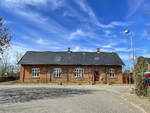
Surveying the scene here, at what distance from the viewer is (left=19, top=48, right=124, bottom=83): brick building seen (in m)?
25.2

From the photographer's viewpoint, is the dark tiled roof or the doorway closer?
the doorway

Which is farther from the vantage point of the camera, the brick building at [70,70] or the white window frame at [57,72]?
the white window frame at [57,72]

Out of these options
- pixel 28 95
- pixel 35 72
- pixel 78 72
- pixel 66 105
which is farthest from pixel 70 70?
pixel 66 105

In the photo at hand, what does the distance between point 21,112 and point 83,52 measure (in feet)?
82.8

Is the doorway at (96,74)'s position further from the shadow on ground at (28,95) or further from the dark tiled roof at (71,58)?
the shadow on ground at (28,95)

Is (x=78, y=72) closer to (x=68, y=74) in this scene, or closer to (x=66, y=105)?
(x=68, y=74)

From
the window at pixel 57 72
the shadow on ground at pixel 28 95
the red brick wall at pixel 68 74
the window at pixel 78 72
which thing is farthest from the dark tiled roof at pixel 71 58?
the shadow on ground at pixel 28 95

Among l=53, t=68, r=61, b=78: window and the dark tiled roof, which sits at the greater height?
the dark tiled roof

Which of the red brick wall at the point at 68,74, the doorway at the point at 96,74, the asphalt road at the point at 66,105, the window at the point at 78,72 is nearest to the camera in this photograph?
the asphalt road at the point at 66,105

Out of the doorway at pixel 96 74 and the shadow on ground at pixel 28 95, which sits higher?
the doorway at pixel 96 74

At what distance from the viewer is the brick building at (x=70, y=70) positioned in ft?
82.6

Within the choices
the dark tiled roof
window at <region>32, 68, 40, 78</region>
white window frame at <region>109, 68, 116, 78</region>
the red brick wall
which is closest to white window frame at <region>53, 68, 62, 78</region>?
the red brick wall

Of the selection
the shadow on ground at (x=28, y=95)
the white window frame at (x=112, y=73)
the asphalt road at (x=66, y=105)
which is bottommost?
the shadow on ground at (x=28, y=95)

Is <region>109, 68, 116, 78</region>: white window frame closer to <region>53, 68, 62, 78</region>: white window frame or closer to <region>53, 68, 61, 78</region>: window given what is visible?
<region>53, 68, 62, 78</region>: white window frame
